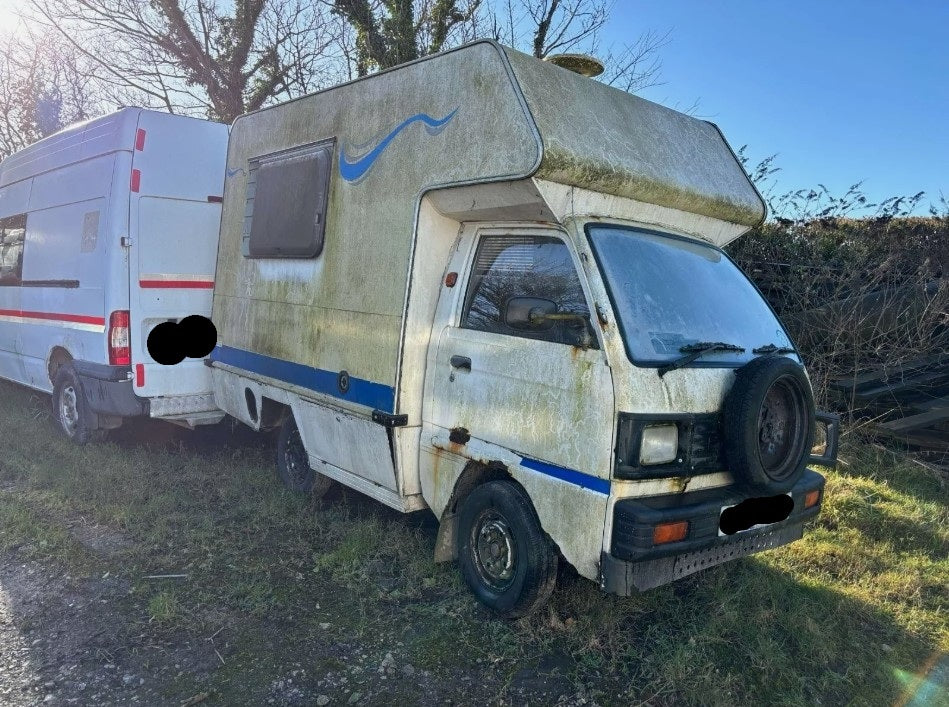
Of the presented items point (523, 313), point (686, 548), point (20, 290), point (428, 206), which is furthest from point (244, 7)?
point (686, 548)

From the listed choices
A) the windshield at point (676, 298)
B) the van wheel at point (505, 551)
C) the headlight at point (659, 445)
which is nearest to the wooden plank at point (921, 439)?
the windshield at point (676, 298)

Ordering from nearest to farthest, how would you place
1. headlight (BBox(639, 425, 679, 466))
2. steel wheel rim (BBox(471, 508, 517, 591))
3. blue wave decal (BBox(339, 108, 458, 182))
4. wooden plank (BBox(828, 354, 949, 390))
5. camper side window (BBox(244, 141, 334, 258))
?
headlight (BBox(639, 425, 679, 466))
steel wheel rim (BBox(471, 508, 517, 591))
blue wave decal (BBox(339, 108, 458, 182))
camper side window (BBox(244, 141, 334, 258))
wooden plank (BBox(828, 354, 949, 390))

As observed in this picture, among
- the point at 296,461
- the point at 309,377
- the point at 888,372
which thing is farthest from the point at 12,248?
the point at 888,372

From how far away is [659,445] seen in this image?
3262mm

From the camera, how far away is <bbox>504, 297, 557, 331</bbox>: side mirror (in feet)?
11.4

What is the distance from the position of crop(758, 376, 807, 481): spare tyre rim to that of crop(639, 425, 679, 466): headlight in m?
0.52

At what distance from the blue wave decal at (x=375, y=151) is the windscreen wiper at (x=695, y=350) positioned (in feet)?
6.04

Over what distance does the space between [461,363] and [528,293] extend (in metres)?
0.57

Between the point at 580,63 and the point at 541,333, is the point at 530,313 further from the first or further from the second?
the point at 580,63

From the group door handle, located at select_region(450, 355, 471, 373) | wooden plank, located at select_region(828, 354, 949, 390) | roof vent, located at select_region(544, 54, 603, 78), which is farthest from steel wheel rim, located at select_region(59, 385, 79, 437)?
wooden plank, located at select_region(828, 354, 949, 390)

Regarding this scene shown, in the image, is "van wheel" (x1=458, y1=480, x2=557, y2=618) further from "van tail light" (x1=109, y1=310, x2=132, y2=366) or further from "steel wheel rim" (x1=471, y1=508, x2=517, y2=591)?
"van tail light" (x1=109, y1=310, x2=132, y2=366)

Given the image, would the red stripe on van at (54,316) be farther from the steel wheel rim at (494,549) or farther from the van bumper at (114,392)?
the steel wheel rim at (494,549)

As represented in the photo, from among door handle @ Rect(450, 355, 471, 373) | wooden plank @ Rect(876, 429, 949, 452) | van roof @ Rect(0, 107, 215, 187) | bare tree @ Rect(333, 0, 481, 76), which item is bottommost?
wooden plank @ Rect(876, 429, 949, 452)

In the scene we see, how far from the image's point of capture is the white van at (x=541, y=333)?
3.30m
